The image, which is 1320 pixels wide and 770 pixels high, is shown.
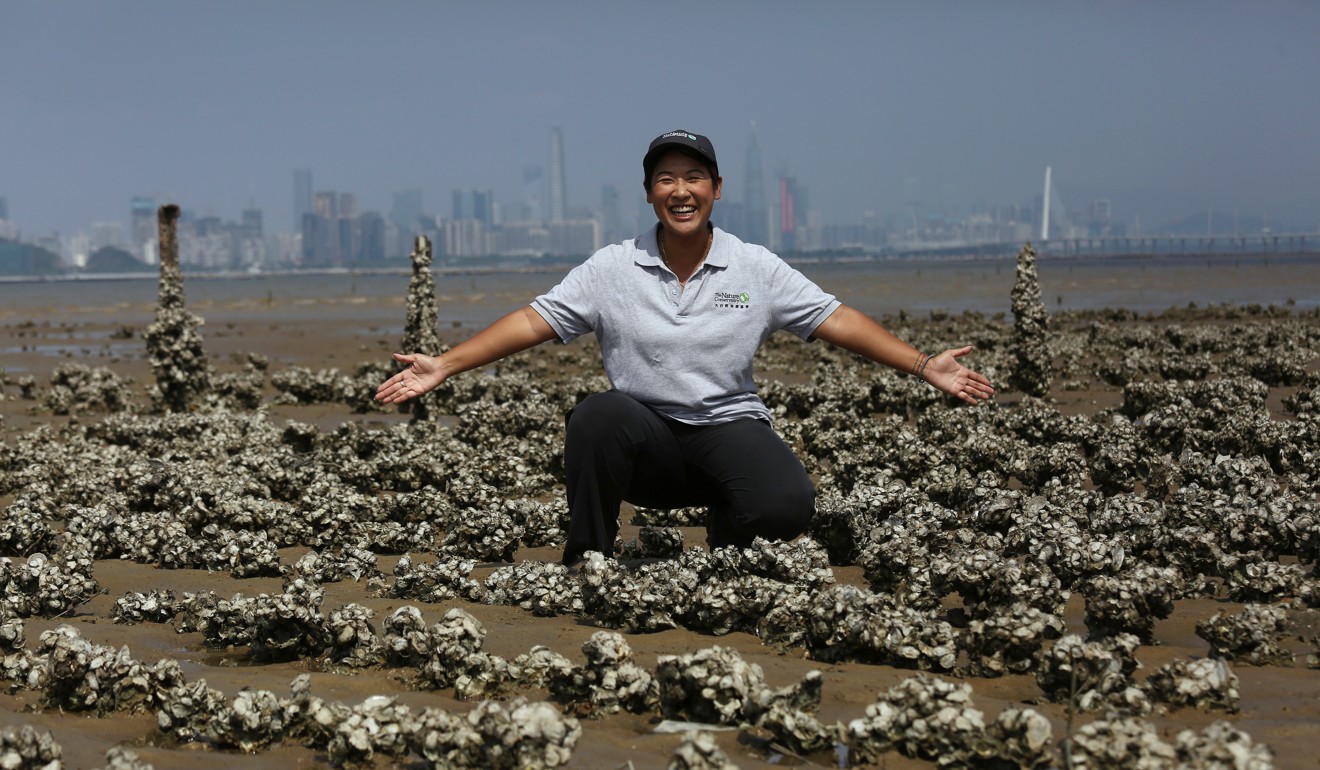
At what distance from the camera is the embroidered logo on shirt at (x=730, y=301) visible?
6.48 meters

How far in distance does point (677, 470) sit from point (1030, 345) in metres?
9.12

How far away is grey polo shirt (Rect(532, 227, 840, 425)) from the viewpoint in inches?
254

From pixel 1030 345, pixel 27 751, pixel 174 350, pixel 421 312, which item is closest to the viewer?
pixel 27 751

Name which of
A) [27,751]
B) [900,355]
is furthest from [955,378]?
[27,751]

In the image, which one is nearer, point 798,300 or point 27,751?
point 27,751

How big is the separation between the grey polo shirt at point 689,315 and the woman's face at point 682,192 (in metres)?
0.21

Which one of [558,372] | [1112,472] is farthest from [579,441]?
[558,372]

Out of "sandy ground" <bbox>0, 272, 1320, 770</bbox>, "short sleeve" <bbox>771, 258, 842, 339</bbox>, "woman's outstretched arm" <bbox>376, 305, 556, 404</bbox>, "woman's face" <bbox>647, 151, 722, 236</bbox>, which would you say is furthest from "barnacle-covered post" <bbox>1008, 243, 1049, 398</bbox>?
"woman's outstretched arm" <bbox>376, 305, 556, 404</bbox>

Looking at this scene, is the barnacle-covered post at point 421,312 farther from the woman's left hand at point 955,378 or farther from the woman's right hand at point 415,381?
the woman's left hand at point 955,378

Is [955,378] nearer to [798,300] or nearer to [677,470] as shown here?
[798,300]

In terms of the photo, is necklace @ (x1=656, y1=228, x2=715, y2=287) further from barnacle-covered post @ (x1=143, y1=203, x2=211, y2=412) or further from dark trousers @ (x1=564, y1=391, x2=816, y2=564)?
barnacle-covered post @ (x1=143, y1=203, x2=211, y2=412)

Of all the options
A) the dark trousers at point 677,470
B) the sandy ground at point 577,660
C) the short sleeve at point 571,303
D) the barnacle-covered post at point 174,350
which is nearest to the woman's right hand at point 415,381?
the short sleeve at point 571,303

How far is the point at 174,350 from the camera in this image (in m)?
15.6

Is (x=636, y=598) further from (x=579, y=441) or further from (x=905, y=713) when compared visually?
(x=905, y=713)
